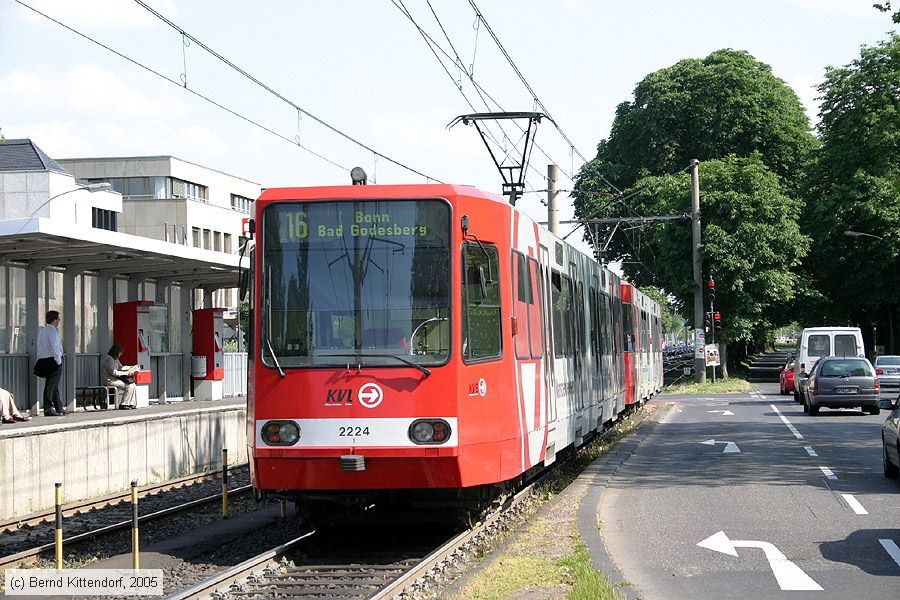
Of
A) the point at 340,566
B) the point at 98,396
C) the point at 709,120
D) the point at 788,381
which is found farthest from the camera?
the point at 709,120

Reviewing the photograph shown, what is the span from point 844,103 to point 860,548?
47.9m

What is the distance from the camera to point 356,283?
36.0ft

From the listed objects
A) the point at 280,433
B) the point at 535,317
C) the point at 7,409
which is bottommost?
the point at 280,433

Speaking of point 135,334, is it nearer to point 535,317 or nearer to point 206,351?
point 206,351

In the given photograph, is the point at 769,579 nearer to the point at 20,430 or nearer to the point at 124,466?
the point at 20,430

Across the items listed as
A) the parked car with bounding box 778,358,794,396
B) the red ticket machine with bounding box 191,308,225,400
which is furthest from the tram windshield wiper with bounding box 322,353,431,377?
the parked car with bounding box 778,358,794,396

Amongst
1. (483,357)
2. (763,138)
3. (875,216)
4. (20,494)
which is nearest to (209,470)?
(20,494)

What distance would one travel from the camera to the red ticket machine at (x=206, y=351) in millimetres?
28641

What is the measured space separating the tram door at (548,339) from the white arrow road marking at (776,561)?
271 cm

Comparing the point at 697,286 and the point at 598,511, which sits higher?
the point at 697,286

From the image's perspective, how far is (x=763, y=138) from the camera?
59.4 m

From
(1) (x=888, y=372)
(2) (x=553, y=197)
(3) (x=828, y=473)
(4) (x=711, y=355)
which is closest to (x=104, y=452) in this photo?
(3) (x=828, y=473)

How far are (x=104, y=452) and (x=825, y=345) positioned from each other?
28.3 metres

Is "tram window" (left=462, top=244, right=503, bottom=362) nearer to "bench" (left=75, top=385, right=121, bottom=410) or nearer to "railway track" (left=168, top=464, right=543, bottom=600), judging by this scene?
"railway track" (left=168, top=464, right=543, bottom=600)
